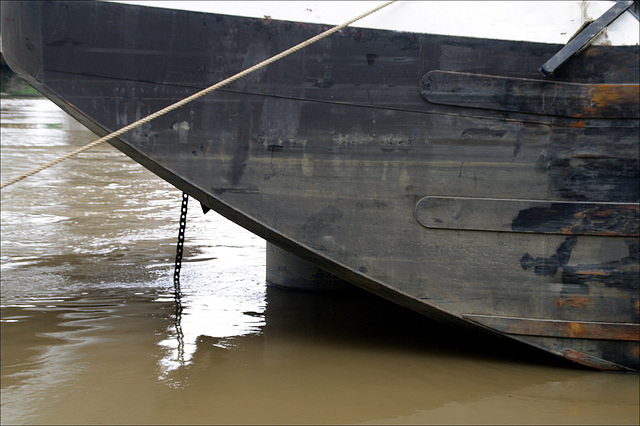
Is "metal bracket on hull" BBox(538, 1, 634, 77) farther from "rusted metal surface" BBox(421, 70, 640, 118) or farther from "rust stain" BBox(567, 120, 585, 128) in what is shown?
"rust stain" BBox(567, 120, 585, 128)

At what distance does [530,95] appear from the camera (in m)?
3.12

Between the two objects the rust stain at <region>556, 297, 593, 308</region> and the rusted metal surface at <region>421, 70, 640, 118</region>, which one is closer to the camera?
the rusted metal surface at <region>421, 70, 640, 118</region>

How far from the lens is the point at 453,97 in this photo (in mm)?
3127

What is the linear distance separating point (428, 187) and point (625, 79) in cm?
104

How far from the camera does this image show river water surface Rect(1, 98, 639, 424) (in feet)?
9.72

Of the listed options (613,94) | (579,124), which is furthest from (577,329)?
(613,94)

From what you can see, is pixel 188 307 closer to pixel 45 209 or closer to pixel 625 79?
pixel 625 79

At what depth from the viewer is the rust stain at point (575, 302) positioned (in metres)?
3.22

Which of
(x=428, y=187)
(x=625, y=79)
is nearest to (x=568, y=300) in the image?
(x=428, y=187)

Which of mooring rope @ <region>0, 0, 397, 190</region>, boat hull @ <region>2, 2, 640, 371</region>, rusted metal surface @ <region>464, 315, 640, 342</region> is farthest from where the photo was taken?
rusted metal surface @ <region>464, 315, 640, 342</region>

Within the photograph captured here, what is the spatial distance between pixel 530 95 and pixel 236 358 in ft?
6.45

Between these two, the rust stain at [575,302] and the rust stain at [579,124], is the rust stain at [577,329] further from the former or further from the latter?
the rust stain at [579,124]

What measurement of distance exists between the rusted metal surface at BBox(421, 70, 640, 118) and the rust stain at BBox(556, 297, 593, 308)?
0.88 meters

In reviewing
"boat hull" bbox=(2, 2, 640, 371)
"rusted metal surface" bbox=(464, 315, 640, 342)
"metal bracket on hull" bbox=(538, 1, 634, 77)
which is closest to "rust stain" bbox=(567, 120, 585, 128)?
"boat hull" bbox=(2, 2, 640, 371)
